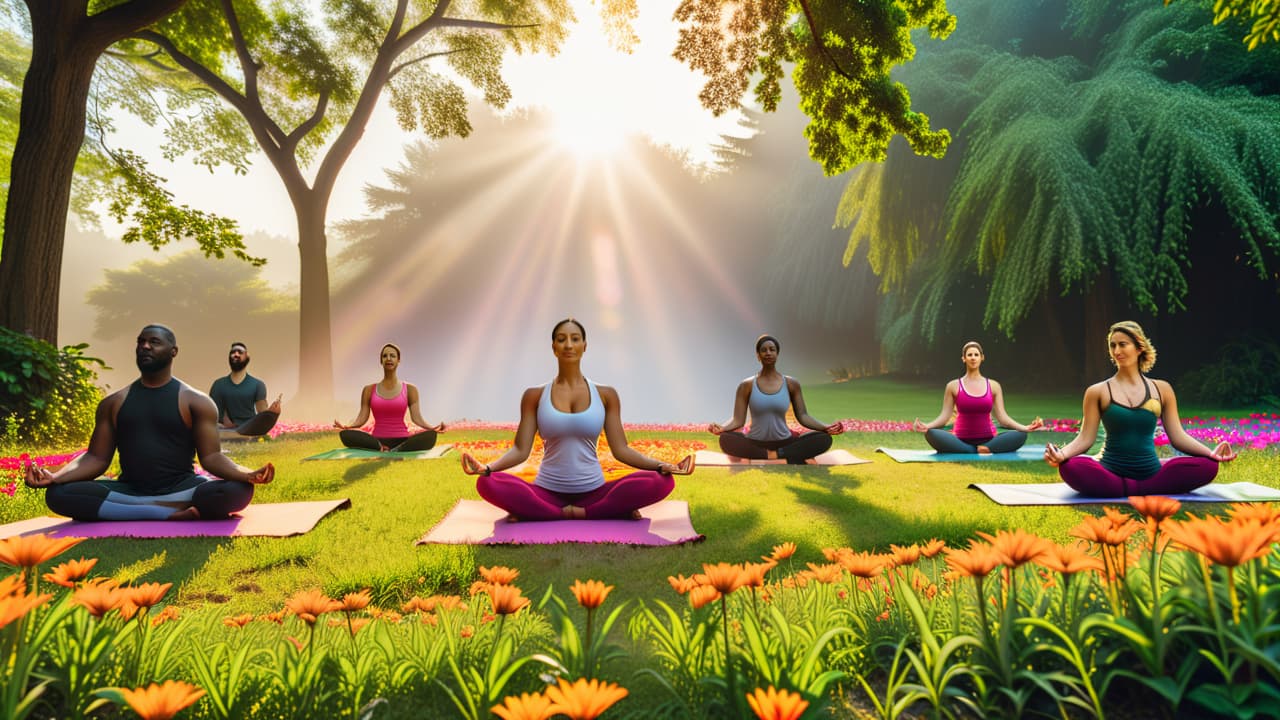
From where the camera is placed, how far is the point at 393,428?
30.6ft

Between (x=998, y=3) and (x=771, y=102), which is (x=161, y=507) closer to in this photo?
(x=771, y=102)

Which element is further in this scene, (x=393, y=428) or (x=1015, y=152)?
(x=1015, y=152)

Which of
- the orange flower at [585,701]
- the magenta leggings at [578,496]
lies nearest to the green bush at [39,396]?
the magenta leggings at [578,496]

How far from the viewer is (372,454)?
28.6ft

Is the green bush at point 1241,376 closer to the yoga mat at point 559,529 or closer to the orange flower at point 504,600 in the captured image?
the yoga mat at point 559,529

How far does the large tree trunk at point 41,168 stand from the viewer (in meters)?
8.99

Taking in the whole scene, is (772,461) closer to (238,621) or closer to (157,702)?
(238,621)

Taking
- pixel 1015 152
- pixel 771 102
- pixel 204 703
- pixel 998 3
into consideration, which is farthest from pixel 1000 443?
pixel 998 3

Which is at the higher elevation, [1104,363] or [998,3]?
[998,3]

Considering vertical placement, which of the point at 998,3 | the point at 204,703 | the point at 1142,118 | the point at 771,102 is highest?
the point at 998,3

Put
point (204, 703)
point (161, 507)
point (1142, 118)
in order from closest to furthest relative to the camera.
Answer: point (204, 703)
point (161, 507)
point (1142, 118)

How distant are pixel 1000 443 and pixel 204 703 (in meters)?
9.14

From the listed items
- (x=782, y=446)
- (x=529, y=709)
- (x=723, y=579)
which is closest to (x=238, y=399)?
(x=782, y=446)

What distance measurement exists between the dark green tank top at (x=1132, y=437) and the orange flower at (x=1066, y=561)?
4.44 meters
